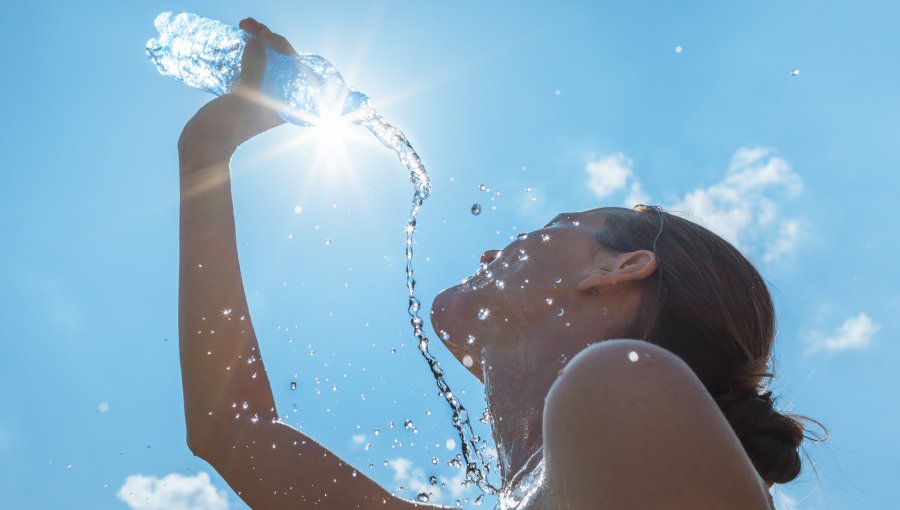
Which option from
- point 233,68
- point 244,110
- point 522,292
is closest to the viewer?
point 522,292

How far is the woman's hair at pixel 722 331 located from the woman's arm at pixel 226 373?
1.38m

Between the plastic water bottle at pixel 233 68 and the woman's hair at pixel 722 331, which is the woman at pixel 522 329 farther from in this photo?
the plastic water bottle at pixel 233 68

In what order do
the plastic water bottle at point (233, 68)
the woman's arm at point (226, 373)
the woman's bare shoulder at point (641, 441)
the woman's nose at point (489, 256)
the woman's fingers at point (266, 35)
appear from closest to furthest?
the woman's bare shoulder at point (641, 441)
the woman's arm at point (226, 373)
the woman's nose at point (489, 256)
the woman's fingers at point (266, 35)
the plastic water bottle at point (233, 68)

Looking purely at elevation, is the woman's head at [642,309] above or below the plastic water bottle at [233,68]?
below

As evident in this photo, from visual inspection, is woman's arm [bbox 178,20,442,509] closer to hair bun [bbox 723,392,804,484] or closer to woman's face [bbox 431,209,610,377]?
woman's face [bbox 431,209,610,377]

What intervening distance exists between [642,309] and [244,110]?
245 cm

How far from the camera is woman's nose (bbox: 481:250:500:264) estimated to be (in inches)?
134

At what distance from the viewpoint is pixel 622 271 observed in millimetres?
2854

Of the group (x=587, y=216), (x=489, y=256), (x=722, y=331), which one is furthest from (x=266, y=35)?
(x=722, y=331)

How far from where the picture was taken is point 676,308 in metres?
2.85

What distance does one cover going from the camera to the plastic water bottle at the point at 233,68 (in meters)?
4.32

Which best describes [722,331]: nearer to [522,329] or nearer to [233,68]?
[522,329]

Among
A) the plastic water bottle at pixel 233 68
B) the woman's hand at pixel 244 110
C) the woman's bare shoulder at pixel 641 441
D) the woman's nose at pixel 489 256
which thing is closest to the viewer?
the woman's bare shoulder at pixel 641 441

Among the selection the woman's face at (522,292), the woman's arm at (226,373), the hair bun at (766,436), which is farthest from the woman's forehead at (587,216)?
the woman's arm at (226,373)
